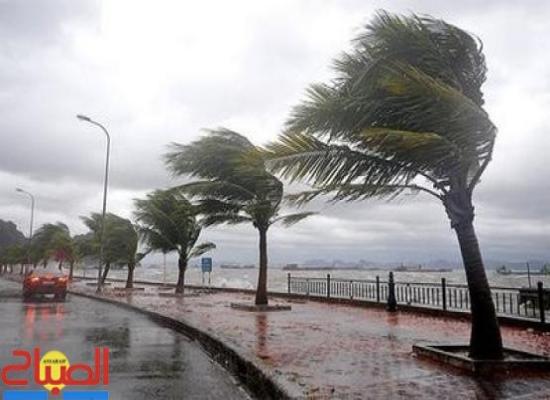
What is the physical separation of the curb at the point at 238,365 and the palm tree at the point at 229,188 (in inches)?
239

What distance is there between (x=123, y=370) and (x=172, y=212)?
2274 cm

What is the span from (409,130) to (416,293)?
15.4 m

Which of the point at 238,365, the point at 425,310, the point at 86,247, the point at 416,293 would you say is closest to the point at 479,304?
the point at 238,365

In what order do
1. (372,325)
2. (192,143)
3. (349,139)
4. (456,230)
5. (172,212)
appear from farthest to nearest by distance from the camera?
(172,212) → (192,143) → (372,325) → (349,139) → (456,230)

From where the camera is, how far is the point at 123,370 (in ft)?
27.6

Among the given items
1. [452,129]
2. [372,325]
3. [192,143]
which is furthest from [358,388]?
[192,143]

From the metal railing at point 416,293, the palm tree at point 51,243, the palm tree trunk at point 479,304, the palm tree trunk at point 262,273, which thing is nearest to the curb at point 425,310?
the metal railing at point 416,293

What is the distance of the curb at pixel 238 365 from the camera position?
6.87 m

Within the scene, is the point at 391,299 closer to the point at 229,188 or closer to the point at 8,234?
the point at 229,188

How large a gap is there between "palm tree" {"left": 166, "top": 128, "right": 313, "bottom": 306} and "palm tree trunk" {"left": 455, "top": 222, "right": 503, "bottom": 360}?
1097 cm

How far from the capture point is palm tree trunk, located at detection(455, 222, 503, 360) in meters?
8.48

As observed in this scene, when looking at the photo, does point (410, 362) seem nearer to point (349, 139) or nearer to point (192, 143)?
point (349, 139)

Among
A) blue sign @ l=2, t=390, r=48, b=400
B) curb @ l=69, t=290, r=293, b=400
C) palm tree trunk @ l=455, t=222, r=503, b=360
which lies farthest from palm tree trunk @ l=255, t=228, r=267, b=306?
blue sign @ l=2, t=390, r=48, b=400

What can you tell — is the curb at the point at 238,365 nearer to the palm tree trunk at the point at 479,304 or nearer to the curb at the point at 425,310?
the palm tree trunk at the point at 479,304
